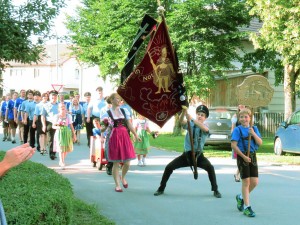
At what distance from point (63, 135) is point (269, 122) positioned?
2145 cm

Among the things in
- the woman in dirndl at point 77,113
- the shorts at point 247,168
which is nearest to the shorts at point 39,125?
the woman in dirndl at point 77,113

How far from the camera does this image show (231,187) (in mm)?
11703

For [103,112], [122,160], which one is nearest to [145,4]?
[103,112]

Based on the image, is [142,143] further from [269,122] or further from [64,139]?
[269,122]

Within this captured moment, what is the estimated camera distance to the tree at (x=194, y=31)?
28.7 metres

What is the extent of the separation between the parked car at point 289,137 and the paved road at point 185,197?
323cm

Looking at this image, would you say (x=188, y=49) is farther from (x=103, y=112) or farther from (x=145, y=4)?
(x=103, y=112)

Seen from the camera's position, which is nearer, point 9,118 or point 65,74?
point 9,118

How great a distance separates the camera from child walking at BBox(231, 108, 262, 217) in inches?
343

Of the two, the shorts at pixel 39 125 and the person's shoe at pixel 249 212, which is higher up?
A: the shorts at pixel 39 125

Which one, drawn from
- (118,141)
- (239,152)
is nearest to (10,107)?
(118,141)

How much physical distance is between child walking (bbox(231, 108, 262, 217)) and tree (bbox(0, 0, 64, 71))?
3.29m

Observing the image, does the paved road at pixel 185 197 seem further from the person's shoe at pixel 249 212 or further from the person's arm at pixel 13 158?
the person's arm at pixel 13 158

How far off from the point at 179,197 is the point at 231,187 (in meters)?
1.71
